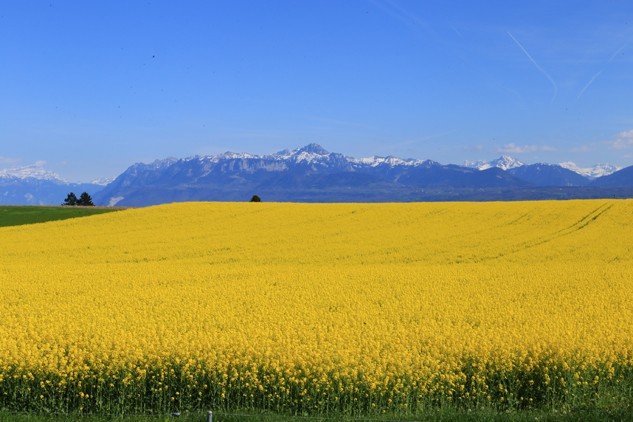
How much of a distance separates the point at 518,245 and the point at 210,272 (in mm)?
23318

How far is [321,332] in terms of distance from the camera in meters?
11.9

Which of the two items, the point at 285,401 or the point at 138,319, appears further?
the point at 138,319

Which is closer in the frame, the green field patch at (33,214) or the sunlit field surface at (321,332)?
the sunlit field surface at (321,332)

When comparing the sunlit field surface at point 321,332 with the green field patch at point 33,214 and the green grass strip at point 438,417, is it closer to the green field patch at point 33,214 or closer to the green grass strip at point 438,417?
the green grass strip at point 438,417

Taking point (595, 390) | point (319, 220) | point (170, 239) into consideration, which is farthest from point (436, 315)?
point (319, 220)

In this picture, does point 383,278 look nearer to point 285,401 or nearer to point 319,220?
→ point 285,401

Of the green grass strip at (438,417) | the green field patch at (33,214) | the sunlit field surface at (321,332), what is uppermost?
the green field patch at (33,214)

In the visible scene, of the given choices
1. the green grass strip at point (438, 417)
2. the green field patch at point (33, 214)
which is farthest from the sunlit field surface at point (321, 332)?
the green field patch at point (33, 214)

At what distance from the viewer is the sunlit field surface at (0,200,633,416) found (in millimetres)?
9211

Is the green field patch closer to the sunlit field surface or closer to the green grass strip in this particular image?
the sunlit field surface

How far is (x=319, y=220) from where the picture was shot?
47.1 m

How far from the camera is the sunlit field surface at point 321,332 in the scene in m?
9.21

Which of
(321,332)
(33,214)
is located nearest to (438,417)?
(321,332)

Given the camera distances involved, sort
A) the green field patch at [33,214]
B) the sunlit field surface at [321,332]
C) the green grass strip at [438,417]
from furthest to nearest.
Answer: the green field patch at [33,214]
the sunlit field surface at [321,332]
the green grass strip at [438,417]
